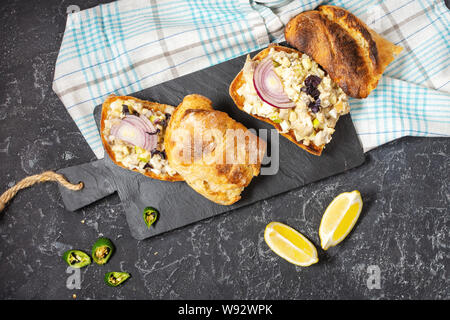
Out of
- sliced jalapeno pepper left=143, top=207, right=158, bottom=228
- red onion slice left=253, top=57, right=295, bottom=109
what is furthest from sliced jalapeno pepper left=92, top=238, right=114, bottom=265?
red onion slice left=253, top=57, right=295, bottom=109

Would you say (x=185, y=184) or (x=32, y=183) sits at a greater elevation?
(x=32, y=183)

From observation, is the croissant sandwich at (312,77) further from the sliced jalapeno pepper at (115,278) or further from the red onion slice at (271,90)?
the sliced jalapeno pepper at (115,278)

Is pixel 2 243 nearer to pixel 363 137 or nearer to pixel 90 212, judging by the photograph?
pixel 90 212

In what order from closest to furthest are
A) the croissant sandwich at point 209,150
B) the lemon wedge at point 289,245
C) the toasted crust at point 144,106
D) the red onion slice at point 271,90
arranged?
1. the croissant sandwich at point 209,150
2. the red onion slice at point 271,90
3. the toasted crust at point 144,106
4. the lemon wedge at point 289,245

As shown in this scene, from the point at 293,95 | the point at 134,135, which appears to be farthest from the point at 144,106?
the point at 293,95

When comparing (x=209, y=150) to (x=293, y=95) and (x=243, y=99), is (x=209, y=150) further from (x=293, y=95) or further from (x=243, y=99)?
(x=293, y=95)

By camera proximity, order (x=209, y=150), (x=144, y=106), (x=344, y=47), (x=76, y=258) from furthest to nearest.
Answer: (x=76, y=258) < (x=144, y=106) < (x=344, y=47) < (x=209, y=150)

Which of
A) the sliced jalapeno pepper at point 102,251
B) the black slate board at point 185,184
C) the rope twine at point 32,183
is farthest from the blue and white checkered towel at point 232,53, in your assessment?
the sliced jalapeno pepper at point 102,251
